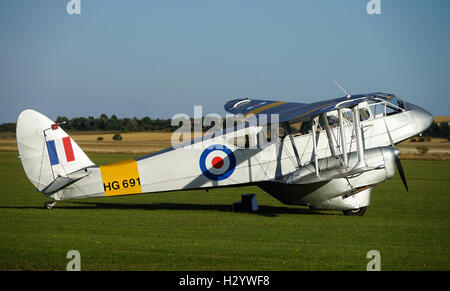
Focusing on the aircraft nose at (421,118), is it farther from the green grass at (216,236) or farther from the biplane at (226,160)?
the green grass at (216,236)

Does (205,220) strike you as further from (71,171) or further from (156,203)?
(156,203)

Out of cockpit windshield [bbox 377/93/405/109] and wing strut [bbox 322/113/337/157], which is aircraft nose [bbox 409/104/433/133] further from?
wing strut [bbox 322/113/337/157]

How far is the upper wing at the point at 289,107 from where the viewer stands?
12875 mm

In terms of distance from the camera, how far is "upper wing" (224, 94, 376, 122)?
42.2 feet

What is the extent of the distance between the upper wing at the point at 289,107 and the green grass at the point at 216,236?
8.30ft

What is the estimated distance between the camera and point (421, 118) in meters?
15.3

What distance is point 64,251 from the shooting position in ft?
33.7

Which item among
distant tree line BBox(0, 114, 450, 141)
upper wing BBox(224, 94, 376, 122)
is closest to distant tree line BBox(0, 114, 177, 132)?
distant tree line BBox(0, 114, 450, 141)

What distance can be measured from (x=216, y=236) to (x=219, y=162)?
125 inches

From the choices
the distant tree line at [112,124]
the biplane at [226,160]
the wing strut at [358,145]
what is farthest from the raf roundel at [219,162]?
the distant tree line at [112,124]

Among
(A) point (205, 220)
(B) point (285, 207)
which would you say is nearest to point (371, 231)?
(A) point (205, 220)

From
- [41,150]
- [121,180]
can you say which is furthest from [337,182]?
[41,150]

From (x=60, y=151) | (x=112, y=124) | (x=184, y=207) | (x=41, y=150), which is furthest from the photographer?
(x=112, y=124)

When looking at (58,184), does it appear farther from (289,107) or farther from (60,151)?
(289,107)
